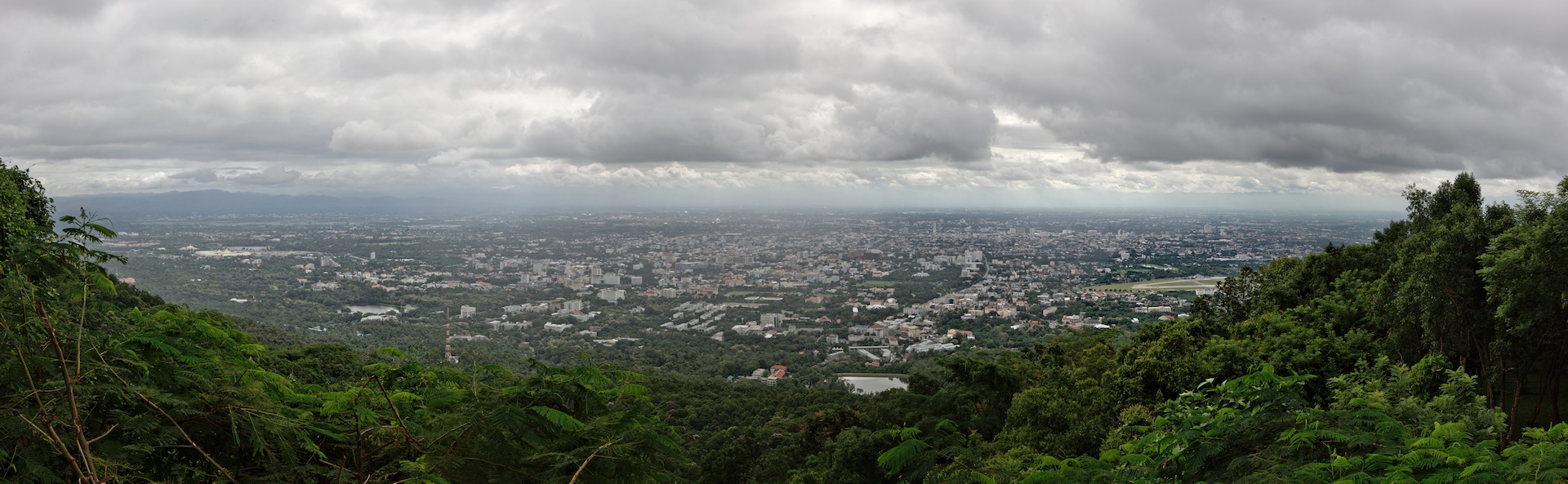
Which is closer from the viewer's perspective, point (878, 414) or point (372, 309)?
point (878, 414)

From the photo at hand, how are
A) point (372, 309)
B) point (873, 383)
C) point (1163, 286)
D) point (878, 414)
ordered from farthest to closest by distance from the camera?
point (372, 309) < point (1163, 286) < point (873, 383) < point (878, 414)

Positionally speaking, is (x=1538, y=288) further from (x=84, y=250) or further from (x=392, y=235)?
(x=392, y=235)

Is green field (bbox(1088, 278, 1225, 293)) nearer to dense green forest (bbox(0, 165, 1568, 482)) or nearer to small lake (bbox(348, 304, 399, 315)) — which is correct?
dense green forest (bbox(0, 165, 1568, 482))

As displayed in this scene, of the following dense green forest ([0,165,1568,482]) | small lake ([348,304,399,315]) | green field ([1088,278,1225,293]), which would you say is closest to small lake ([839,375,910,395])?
dense green forest ([0,165,1568,482])

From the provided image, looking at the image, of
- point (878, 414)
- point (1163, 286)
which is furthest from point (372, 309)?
point (1163, 286)

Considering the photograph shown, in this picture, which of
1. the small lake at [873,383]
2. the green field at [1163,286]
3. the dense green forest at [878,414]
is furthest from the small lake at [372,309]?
the green field at [1163,286]

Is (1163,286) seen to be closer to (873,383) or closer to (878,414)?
(873,383)
